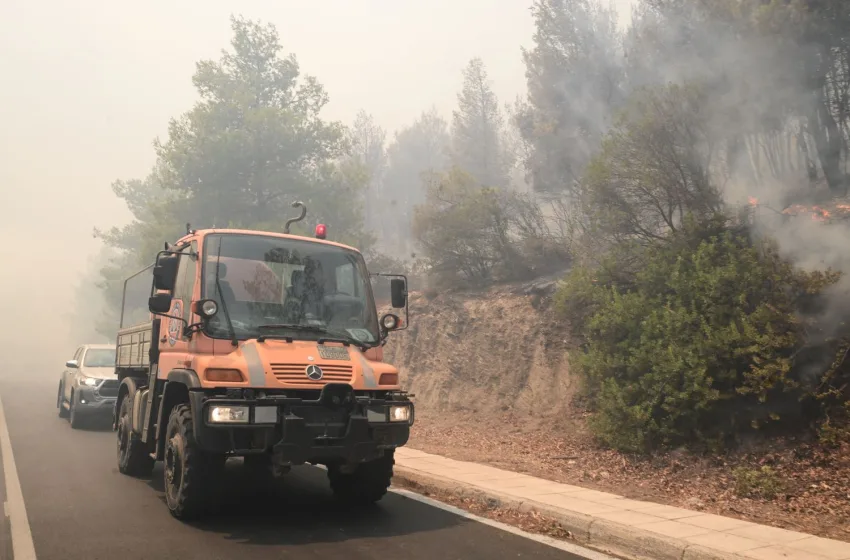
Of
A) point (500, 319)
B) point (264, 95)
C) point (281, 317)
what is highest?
point (264, 95)

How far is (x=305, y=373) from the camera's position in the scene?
596 centimetres

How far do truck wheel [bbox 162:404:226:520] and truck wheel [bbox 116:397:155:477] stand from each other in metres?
2.31

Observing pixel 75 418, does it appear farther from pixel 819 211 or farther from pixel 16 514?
pixel 819 211

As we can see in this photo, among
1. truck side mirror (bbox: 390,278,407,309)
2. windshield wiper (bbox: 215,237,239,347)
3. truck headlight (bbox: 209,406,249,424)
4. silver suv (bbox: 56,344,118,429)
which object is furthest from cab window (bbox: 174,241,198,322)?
silver suv (bbox: 56,344,118,429)

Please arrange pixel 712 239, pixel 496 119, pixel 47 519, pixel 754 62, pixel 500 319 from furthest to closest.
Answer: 1. pixel 496 119
2. pixel 500 319
3. pixel 754 62
4. pixel 712 239
5. pixel 47 519

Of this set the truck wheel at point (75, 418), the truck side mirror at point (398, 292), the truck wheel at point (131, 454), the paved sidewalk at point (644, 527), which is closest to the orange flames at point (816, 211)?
the paved sidewalk at point (644, 527)

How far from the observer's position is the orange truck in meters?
5.75

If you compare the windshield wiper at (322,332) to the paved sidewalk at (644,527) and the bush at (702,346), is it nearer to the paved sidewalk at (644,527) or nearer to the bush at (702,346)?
the paved sidewalk at (644,527)

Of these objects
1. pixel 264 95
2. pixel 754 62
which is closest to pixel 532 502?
pixel 754 62

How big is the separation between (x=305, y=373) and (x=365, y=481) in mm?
1771

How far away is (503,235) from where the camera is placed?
759 inches

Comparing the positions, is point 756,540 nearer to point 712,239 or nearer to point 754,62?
point 712,239

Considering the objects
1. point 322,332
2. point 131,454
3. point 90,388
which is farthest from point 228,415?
point 90,388

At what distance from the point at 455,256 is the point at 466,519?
13.5m
